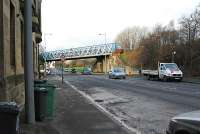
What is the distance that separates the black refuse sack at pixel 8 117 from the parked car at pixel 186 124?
2.50m

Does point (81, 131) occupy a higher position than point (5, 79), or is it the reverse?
point (5, 79)

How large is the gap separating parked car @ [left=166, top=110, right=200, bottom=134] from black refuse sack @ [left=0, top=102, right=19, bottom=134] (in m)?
2.50

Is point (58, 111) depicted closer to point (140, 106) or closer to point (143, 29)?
point (140, 106)

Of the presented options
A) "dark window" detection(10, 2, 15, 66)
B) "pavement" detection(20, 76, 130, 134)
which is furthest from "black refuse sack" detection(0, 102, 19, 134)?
"dark window" detection(10, 2, 15, 66)

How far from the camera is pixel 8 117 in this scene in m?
7.40

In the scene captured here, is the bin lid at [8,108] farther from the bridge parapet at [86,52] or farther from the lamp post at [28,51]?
the bridge parapet at [86,52]

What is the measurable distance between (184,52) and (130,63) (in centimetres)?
4207

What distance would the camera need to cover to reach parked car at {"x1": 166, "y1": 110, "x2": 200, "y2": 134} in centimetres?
607

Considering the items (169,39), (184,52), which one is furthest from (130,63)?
(184,52)

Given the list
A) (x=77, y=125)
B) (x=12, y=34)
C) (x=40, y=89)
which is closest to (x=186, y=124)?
(x=77, y=125)

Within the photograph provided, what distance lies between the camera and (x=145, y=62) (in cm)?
7475

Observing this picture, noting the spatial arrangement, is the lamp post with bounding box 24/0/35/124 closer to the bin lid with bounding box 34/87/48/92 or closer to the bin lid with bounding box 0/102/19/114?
the bin lid with bounding box 34/87/48/92

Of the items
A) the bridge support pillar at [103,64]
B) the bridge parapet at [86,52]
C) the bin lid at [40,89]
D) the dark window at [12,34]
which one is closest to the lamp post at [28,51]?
the bin lid at [40,89]

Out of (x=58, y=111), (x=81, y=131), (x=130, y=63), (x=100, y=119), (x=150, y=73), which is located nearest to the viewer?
(x=81, y=131)
